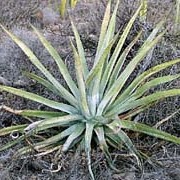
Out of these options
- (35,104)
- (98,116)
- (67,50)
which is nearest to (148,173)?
(98,116)

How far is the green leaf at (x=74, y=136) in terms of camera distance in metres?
3.46

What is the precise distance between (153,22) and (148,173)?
2267mm

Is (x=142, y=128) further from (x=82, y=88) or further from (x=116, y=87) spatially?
(x=82, y=88)

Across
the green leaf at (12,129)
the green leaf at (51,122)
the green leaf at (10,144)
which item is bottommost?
the green leaf at (10,144)

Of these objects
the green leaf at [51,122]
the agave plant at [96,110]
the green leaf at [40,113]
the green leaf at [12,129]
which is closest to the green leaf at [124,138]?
the agave plant at [96,110]

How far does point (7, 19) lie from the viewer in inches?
232

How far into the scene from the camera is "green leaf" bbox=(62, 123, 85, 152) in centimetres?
346

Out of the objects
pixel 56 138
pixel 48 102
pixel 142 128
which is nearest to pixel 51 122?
pixel 56 138

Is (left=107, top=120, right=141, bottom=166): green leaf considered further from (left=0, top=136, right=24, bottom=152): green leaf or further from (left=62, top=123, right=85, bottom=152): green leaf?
(left=0, top=136, right=24, bottom=152): green leaf

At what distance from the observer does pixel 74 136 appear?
11.5 ft

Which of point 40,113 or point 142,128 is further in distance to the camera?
point 40,113

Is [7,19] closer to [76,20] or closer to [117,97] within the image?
[76,20]

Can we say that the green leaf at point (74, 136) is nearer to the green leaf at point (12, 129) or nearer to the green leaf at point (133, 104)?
the green leaf at point (133, 104)

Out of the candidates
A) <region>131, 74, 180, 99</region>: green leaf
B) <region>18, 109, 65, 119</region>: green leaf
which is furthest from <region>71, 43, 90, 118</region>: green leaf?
<region>131, 74, 180, 99</region>: green leaf
